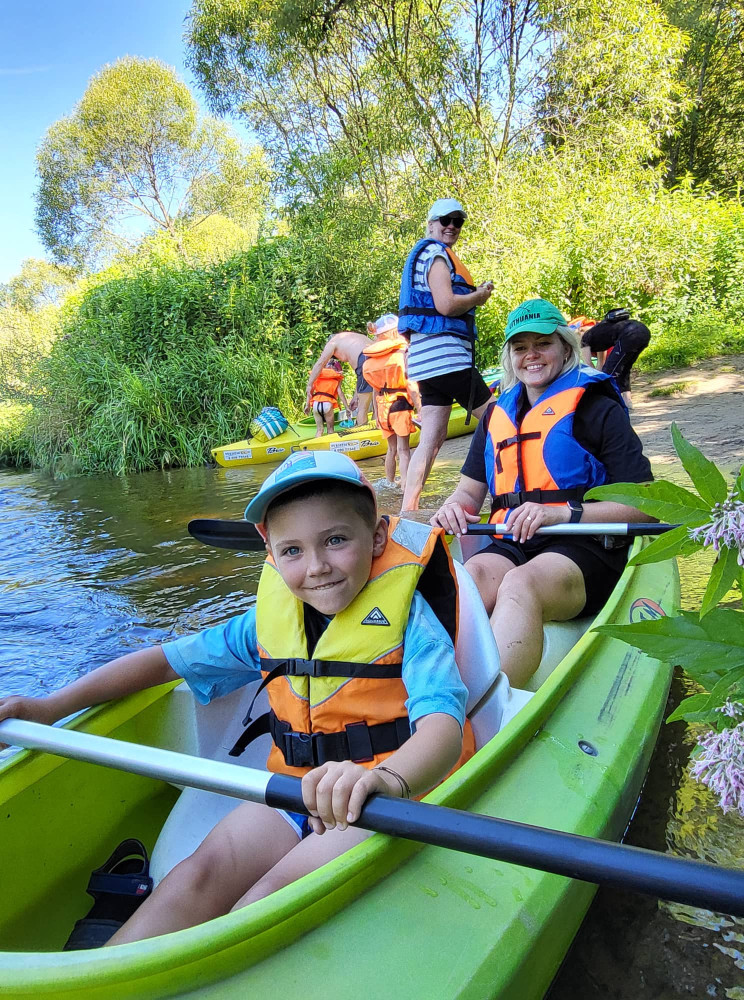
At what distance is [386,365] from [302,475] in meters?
5.02

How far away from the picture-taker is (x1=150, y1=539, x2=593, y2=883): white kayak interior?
1715mm

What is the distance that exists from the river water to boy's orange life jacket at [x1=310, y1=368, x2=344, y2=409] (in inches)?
40.3

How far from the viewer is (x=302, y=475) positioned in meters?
1.39

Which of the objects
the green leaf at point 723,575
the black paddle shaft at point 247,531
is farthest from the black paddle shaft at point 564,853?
the black paddle shaft at point 247,531

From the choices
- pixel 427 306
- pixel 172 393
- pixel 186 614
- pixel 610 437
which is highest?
pixel 427 306

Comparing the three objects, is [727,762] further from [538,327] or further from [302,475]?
[538,327]

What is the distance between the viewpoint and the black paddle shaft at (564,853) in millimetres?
891

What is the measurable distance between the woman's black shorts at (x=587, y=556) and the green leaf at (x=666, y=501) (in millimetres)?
1694

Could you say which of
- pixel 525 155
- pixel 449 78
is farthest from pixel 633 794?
pixel 449 78

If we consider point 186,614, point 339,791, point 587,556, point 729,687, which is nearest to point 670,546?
point 729,687

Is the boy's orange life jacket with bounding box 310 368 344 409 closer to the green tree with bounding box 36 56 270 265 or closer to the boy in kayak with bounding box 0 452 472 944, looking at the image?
the boy in kayak with bounding box 0 452 472 944

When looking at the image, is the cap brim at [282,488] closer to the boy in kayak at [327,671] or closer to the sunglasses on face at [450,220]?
the boy in kayak at [327,671]

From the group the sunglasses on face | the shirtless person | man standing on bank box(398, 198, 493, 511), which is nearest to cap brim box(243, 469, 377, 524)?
man standing on bank box(398, 198, 493, 511)

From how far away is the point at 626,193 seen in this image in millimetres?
10125
